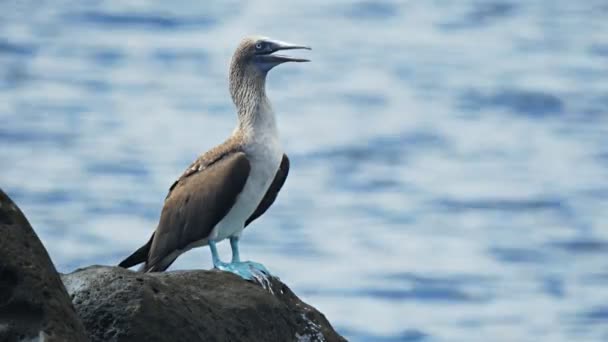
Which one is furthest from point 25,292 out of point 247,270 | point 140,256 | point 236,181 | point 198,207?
point 140,256

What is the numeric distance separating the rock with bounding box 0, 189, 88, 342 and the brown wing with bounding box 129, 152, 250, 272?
124 inches

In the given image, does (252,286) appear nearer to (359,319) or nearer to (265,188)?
(265,188)

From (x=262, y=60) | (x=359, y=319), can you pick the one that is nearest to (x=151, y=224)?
(x=359, y=319)

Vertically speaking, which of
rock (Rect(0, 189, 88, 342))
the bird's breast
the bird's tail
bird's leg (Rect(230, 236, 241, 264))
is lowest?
rock (Rect(0, 189, 88, 342))

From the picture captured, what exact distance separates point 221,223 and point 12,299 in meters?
3.50

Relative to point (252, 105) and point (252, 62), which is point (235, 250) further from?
point (252, 62)

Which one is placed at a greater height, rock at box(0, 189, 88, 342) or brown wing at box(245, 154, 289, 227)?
brown wing at box(245, 154, 289, 227)

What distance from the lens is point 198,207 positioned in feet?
43.9

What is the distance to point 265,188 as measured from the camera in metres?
13.3

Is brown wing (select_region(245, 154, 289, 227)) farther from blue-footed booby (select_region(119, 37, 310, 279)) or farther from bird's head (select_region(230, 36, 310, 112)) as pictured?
bird's head (select_region(230, 36, 310, 112))

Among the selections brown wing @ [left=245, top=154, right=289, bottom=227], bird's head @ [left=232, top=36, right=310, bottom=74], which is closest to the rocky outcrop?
brown wing @ [left=245, top=154, right=289, bottom=227]

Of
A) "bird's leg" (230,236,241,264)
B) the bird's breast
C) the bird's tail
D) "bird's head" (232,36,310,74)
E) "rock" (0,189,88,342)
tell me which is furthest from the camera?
"bird's head" (232,36,310,74)

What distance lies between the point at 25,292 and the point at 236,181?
3365mm

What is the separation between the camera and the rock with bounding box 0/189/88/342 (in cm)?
1000
